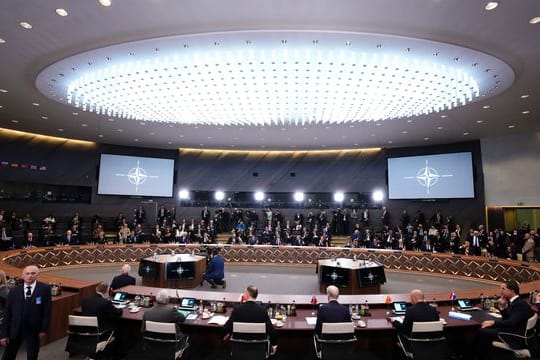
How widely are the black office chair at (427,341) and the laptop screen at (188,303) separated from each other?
9.60 ft

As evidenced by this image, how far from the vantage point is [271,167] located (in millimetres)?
19141

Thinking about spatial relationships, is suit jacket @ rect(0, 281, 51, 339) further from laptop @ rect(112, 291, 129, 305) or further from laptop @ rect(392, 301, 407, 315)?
laptop @ rect(392, 301, 407, 315)

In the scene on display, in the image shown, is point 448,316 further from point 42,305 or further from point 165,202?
point 165,202

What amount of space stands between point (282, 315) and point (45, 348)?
3591 mm

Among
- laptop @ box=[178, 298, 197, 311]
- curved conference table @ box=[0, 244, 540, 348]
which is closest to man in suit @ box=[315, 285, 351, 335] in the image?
curved conference table @ box=[0, 244, 540, 348]

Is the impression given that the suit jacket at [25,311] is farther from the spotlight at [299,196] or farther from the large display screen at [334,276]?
the spotlight at [299,196]

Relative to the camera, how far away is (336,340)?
11.0ft

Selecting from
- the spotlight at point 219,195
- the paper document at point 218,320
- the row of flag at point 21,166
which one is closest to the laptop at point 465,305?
the paper document at point 218,320

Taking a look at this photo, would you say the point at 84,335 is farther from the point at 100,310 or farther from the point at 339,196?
the point at 339,196

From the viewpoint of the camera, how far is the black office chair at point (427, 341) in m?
3.43

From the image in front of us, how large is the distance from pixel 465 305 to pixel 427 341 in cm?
173

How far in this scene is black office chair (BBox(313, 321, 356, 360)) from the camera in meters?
3.35

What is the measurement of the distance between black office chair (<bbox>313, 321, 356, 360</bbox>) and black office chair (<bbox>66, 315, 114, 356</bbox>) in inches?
102

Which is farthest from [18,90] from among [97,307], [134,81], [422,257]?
[422,257]
